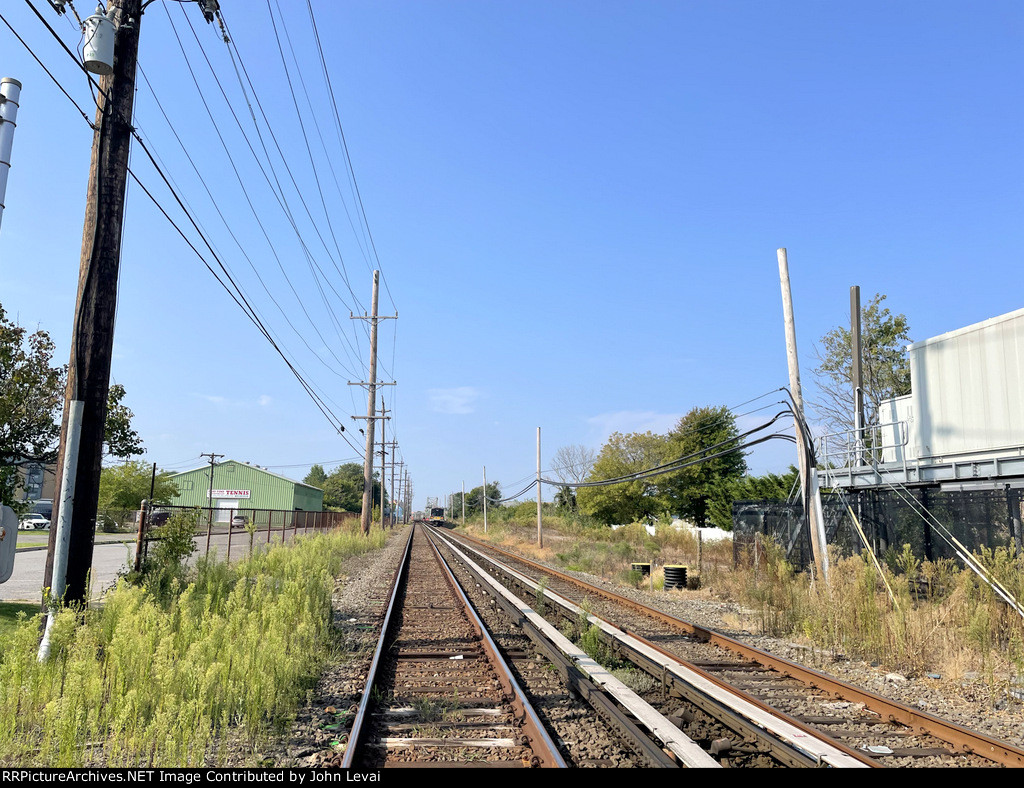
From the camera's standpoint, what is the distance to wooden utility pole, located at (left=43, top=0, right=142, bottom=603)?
301 inches

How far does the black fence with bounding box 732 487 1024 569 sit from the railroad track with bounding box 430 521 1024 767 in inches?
240

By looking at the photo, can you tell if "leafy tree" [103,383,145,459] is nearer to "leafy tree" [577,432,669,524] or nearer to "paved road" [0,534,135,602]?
"paved road" [0,534,135,602]

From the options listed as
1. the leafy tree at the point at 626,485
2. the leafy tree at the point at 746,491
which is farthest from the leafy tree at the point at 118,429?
the leafy tree at the point at 626,485

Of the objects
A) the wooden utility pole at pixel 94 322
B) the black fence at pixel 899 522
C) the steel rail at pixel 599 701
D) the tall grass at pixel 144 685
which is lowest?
the steel rail at pixel 599 701

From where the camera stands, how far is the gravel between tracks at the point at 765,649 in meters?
5.45

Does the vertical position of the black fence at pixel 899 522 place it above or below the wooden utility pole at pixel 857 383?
below

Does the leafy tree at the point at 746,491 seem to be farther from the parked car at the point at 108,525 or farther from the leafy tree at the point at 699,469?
the parked car at the point at 108,525

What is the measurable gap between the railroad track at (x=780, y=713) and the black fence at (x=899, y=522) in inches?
240

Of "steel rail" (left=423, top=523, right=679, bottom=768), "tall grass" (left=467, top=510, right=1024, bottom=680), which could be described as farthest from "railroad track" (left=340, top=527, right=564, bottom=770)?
"tall grass" (left=467, top=510, right=1024, bottom=680)

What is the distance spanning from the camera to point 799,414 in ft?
46.9

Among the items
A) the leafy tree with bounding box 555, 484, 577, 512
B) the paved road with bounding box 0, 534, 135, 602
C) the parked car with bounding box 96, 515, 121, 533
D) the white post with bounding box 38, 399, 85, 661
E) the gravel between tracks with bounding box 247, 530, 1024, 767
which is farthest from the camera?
the leafy tree with bounding box 555, 484, 577, 512

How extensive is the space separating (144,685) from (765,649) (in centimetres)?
824

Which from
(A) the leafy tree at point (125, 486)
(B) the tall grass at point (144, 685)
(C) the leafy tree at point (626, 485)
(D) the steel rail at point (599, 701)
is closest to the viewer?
(B) the tall grass at point (144, 685)
